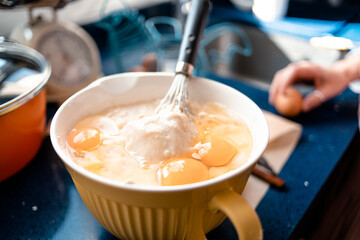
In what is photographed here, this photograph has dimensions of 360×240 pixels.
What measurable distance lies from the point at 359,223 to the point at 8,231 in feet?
2.94

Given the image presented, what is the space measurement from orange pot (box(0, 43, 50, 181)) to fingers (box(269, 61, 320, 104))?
79cm

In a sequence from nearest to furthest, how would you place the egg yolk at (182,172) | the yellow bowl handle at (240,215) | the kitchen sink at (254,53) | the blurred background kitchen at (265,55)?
the yellow bowl handle at (240,215)
the egg yolk at (182,172)
the blurred background kitchen at (265,55)
the kitchen sink at (254,53)

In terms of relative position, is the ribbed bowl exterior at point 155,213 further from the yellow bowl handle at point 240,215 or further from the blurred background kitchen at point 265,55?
the blurred background kitchen at point 265,55

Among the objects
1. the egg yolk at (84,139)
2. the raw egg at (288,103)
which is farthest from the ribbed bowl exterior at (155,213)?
the raw egg at (288,103)

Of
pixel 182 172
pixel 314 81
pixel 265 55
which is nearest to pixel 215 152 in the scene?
pixel 182 172

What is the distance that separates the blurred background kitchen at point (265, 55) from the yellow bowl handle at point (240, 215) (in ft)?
0.72

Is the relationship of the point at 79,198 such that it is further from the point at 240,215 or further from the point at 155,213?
the point at 240,215

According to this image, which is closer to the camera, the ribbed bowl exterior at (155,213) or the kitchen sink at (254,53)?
the ribbed bowl exterior at (155,213)

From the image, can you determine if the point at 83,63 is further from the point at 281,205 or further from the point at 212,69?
the point at 212,69

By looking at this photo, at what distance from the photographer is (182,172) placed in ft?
1.79

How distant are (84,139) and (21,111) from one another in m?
0.18

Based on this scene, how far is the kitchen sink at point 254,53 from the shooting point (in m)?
1.86

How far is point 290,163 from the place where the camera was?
2.84 ft

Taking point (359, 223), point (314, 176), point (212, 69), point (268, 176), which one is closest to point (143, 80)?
point (268, 176)
